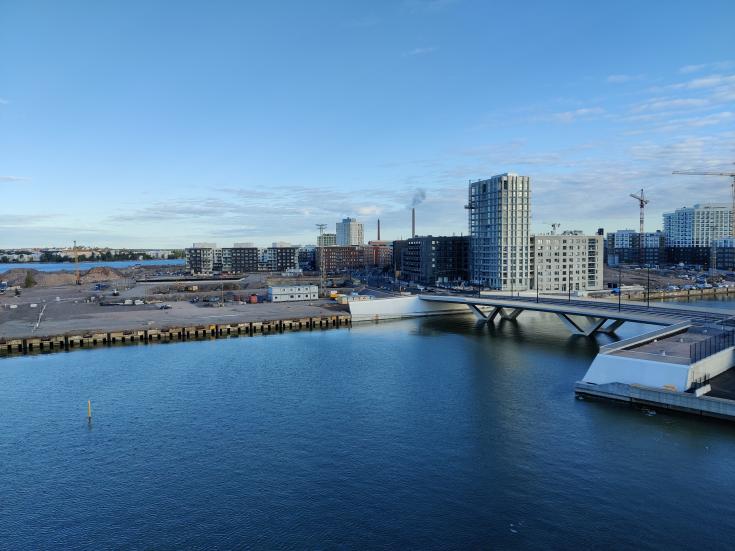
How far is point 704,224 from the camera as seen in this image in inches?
5527

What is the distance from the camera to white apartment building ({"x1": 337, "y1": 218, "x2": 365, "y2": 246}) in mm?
183500

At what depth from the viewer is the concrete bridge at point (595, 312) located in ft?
110

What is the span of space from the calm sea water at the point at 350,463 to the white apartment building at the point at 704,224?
13749 cm

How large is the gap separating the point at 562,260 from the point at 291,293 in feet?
107

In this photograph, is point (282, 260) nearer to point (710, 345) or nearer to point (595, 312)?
point (595, 312)

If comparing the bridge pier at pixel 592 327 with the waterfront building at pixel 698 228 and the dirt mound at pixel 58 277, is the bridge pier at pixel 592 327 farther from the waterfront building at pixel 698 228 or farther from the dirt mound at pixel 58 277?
the waterfront building at pixel 698 228

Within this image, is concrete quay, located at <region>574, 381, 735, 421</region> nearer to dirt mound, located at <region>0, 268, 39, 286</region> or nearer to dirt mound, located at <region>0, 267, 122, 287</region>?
dirt mound, located at <region>0, 267, 122, 287</region>

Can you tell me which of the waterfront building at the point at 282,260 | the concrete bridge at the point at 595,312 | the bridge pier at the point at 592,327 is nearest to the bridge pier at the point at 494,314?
the concrete bridge at the point at 595,312

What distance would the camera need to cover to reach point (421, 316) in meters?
53.5

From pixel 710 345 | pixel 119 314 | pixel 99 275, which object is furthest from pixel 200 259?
pixel 710 345

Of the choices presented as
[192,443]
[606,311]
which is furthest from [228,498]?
[606,311]

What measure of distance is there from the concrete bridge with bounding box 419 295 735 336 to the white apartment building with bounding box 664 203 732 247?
115589 mm

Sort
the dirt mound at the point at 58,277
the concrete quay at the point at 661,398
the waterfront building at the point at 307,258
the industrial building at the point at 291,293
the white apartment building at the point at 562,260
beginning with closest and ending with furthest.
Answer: the concrete quay at the point at 661,398 < the industrial building at the point at 291,293 < the white apartment building at the point at 562,260 < the dirt mound at the point at 58,277 < the waterfront building at the point at 307,258

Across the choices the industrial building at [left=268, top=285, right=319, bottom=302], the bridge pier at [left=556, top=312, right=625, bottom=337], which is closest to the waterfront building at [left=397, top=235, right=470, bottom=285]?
the industrial building at [left=268, top=285, right=319, bottom=302]
